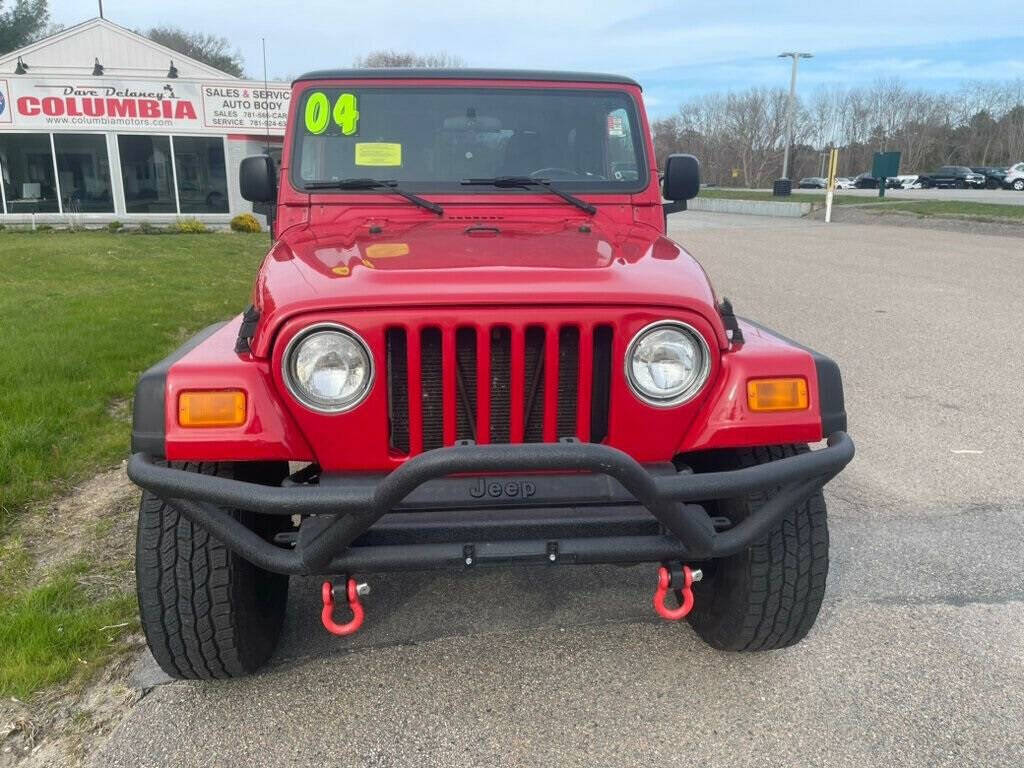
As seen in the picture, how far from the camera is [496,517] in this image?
215 cm

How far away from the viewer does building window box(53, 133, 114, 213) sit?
1991 cm

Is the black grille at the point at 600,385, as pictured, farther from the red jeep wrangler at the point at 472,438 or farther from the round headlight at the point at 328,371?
the round headlight at the point at 328,371

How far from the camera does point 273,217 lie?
11.7 feet

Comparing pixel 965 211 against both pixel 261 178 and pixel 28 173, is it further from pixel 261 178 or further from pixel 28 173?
pixel 28 173

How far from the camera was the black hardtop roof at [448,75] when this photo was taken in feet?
11.4

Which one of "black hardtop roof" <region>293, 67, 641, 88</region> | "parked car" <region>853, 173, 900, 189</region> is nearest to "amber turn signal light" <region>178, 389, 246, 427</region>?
"black hardtop roof" <region>293, 67, 641, 88</region>

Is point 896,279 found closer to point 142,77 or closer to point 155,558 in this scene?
point 155,558

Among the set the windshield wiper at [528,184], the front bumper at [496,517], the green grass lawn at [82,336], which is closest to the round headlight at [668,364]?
the front bumper at [496,517]

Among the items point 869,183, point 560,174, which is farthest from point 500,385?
point 869,183

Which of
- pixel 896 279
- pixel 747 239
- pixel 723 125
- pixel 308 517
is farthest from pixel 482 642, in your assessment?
pixel 723 125

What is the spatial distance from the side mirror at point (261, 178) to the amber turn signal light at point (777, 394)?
2.21m

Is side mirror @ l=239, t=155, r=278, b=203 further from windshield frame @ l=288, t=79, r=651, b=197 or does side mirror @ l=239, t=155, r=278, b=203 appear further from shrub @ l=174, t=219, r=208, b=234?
shrub @ l=174, t=219, r=208, b=234

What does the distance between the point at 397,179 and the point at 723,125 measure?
64751mm

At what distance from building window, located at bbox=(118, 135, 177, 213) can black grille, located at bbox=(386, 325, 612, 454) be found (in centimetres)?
2057
